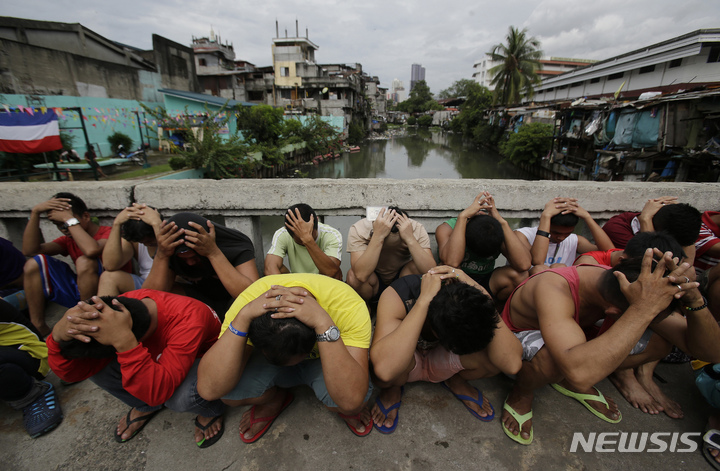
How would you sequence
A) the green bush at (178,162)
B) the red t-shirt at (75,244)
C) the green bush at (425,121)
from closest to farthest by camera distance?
the red t-shirt at (75,244), the green bush at (178,162), the green bush at (425,121)

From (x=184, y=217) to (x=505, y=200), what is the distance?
2366 mm

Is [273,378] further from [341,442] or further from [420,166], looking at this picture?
[420,166]

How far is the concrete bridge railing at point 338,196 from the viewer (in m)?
2.45

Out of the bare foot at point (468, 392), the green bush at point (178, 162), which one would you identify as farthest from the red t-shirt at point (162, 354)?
the green bush at point (178, 162)

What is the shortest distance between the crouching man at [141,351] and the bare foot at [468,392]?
1328 mm

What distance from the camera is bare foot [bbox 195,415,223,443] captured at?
1.61 metres

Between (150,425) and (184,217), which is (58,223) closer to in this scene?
(184,217)

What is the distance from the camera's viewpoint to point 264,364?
169cm

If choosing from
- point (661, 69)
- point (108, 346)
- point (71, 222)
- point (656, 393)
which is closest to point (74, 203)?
point (71, 222)

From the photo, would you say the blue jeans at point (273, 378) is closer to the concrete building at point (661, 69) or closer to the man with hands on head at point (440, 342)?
the man with hands on head at point (440, 342)

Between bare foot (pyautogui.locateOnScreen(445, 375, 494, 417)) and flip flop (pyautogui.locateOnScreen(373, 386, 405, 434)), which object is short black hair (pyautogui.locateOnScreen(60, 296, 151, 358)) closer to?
flip flop (pyautogui.locateOnScreen(373, 386, 405, 434))

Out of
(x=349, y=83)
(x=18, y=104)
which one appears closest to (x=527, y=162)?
(x=349, y=83)

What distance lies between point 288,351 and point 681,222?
265 cm

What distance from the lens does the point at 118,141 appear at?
14578 mm
